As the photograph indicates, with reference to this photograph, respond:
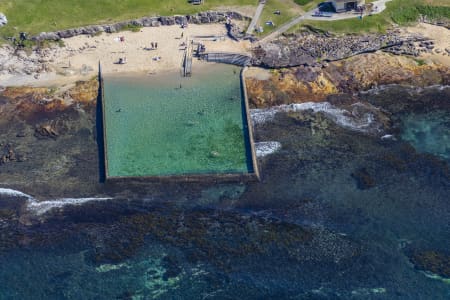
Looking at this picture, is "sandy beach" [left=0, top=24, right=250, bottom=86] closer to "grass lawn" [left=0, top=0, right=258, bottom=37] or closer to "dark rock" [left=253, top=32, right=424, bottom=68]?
"grass lawn" [left=0, top=0, right=258, bottom=37]

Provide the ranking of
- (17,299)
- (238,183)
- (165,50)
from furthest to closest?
(165,50), (238,183), (17,299)

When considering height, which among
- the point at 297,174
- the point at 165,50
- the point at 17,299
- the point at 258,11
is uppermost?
the point at 258,11

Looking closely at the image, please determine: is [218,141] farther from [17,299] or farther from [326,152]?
[17,299]

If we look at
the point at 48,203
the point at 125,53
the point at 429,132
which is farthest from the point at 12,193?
the point at 429,132

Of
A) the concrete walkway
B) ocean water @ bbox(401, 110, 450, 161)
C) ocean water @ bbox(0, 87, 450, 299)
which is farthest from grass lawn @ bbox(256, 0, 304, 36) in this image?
ocean water @ bbox(401, 110, 450, 161)

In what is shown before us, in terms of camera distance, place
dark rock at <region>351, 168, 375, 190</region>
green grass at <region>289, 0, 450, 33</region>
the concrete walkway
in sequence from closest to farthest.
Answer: dark rock at <region>351, 168, 375, 190</region> → the concrete walkway → green grass at <region>289, 0, 450, 33</region>

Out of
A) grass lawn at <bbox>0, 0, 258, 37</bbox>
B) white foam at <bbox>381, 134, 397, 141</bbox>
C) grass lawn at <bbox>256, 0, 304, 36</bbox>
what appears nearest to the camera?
white foam at <bbox>381, 134, 397, 141</bbox>

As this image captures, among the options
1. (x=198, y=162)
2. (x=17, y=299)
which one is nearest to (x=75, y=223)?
(x=17, y=299)
